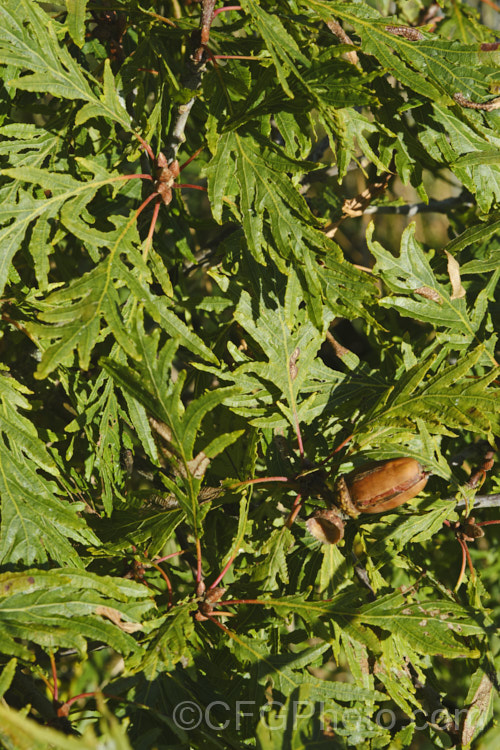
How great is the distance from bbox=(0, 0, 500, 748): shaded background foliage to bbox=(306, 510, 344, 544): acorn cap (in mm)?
33

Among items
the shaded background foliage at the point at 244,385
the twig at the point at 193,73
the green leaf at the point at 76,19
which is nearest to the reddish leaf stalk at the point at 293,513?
the shaded background foliage at the point at 244,385

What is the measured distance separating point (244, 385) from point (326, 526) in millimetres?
342

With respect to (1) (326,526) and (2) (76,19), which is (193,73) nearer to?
(2) (76,19)

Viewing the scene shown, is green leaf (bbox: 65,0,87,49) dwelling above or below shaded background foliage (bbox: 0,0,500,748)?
above

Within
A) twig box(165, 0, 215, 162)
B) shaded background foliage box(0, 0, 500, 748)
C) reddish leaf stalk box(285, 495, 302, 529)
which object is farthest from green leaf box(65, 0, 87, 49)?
reddish leaf stalk box(285, 495, 302, 529)

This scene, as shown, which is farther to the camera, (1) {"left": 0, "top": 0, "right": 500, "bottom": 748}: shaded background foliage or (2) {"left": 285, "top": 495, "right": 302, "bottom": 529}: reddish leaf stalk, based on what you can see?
(2) {"left": 285, "top": 495, "right": 302, "bottom": 529}: reddish leaf stalk

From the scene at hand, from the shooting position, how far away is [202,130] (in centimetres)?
160

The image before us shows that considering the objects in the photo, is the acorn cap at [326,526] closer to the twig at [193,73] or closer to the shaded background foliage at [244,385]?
the shaded background foliage at [244,385]

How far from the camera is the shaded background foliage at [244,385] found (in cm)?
105

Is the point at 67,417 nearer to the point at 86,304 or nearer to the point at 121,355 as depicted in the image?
the point at 121,355

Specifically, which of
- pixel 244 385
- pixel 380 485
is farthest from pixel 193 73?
pixel 380 485

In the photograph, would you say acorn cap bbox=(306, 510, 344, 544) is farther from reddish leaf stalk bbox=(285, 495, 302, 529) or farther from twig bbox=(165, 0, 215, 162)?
twig bbox=(165, 0, 215, 162)

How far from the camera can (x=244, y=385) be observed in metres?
1.31

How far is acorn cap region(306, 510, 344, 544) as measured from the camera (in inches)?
48.1
